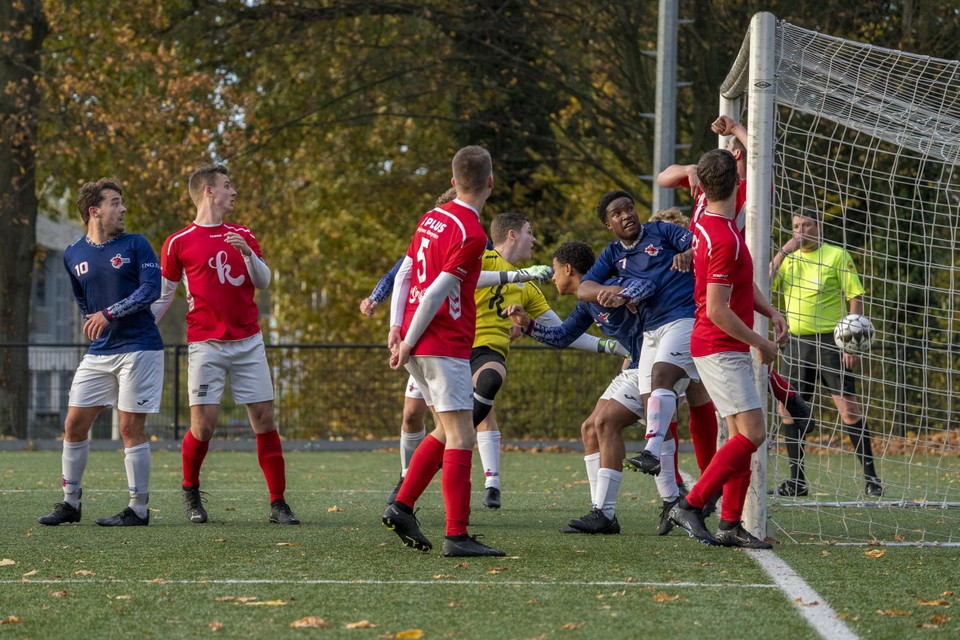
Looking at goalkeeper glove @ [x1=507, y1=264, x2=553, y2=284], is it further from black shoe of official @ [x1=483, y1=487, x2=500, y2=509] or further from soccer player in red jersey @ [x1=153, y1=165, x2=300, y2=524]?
black shoe of official @ [x1=483, y1=487, x2=500, y2=509]

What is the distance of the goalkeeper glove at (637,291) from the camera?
750cm

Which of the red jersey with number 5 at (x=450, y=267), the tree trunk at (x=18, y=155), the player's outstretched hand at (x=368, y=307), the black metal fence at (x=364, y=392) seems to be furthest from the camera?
the tree trunk at (x=18, y=155)

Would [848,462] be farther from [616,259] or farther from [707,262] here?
[707,262]

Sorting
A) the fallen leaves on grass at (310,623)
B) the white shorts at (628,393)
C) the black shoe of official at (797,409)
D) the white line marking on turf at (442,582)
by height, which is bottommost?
the fallen leaves on grass at (310,623)

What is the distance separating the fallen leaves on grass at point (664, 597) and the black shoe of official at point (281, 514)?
3.29 meters

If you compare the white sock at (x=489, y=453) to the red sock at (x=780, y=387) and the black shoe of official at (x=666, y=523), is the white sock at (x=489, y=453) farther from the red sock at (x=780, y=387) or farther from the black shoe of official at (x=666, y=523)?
the red sock at (x=780, y=387)

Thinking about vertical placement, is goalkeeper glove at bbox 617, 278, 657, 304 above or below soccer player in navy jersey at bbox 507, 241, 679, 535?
above

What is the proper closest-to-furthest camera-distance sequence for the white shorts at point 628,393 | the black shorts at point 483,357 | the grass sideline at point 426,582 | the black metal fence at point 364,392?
1. the grass sideline at point 426,582
2. the white shorts at point 628,393
3. the black shorts at point 483,357
4. the black metal fence at point 364,392

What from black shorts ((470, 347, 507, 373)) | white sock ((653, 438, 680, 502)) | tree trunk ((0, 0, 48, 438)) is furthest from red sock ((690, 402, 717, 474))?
tree trunk ((0, 0, 48, 438))

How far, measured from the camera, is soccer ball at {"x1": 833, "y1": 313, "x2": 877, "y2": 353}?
957 cm

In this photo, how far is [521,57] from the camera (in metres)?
22.4

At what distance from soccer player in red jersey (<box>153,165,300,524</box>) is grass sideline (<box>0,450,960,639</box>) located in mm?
662

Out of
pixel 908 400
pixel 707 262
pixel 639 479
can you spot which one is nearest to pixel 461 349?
pixel 707 262

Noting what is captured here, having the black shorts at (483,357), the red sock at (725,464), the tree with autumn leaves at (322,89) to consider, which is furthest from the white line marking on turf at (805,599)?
the tree with autumn leaves at (322,89)
